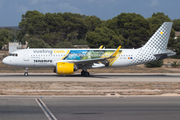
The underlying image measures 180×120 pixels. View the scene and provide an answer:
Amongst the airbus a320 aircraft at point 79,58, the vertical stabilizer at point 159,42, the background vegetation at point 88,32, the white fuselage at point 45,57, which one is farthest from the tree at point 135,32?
the white fuselage at point 45,57

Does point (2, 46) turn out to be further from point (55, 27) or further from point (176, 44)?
point (176, 44)

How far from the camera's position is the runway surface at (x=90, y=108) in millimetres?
11852

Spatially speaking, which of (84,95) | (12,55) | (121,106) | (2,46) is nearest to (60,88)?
(84,95)

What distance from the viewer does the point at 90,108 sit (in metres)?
13.5

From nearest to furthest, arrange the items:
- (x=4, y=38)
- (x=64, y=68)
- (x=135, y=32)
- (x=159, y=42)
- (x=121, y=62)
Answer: (x=64, y=68)
(x=121, y=62)
(x=159, y=42)
(x=135, y=32)
(x=4, y=38)

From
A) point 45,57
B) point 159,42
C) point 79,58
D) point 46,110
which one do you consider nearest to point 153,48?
Result: point 159,42

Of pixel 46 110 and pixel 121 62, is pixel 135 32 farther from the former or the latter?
pixel 46 110

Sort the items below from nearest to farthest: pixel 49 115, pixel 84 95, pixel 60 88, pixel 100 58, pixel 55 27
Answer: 1. pixel 49 115
2. pixel 84 95
3. pixel 60 88
4. pixel 100 58
5. pixel 55 27

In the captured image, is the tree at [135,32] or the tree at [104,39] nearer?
the tree at [104,39]

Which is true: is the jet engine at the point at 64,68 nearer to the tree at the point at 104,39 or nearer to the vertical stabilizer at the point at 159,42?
the vertical stabilizer at the point at 159,42

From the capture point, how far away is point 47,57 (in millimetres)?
28484

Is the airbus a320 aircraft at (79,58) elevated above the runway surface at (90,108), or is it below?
above

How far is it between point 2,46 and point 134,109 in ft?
390

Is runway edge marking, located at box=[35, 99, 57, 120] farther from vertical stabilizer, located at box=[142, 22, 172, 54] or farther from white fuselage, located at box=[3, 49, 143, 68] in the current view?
vertical stabilizer, located at box=[142, 22, 172, 54]
